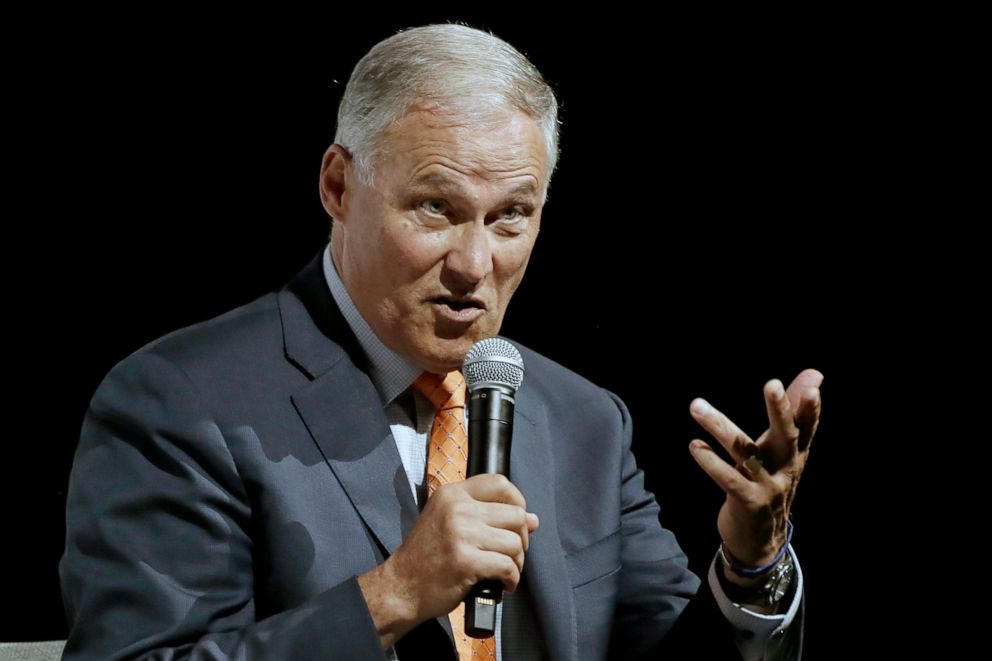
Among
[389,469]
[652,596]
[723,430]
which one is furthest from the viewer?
[652,596]

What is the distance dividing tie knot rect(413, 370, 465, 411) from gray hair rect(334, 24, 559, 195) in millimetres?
348

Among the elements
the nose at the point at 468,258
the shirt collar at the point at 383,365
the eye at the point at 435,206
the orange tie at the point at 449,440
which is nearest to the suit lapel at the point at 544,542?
the orange tie at the point at 449,440

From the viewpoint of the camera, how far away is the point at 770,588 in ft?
6.66

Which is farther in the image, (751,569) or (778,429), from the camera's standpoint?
(751,569)

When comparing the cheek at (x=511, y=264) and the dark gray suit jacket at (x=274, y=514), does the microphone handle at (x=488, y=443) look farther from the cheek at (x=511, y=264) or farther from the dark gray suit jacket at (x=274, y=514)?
→ the cheek at (x=511, y=264)

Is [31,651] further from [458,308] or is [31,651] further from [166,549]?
[458,308]

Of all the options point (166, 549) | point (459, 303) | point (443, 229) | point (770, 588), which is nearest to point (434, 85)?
point (443, 229)

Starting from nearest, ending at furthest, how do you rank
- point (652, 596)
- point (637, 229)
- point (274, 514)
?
point (274, 514), point (652, 596), point (637, 229)

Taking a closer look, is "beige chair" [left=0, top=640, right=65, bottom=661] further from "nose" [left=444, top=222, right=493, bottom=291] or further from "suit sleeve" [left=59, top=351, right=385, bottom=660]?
"nose" [left=444, top=222, right=493, bottom=291]

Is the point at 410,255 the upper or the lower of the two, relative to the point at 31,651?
upper

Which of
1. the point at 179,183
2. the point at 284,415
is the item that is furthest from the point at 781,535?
the point at 179,183

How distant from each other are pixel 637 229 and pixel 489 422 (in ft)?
4.72

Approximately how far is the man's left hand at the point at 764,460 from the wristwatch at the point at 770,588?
3.3 inches

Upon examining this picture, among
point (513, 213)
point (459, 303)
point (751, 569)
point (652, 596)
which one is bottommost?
point (652, 596)
